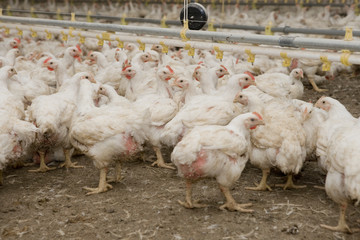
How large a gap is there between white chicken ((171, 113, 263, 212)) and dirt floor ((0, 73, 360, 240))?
41 cm

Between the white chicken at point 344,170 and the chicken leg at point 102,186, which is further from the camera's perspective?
the chicken leg at point 102,186

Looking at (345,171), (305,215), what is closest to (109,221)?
(305,215)

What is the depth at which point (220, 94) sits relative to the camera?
4.96 metres

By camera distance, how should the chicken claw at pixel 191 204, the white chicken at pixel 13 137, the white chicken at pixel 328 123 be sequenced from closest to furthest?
the chicken claw at pixel 191 204 → the white chicken at pixel 328 123 → the white chicken at pixel 13 137

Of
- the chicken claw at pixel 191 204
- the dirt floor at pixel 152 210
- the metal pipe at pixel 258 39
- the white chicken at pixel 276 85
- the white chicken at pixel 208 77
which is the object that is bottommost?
the dirt floor at pixel 152 210

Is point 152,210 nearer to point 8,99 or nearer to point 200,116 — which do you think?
point 200,116

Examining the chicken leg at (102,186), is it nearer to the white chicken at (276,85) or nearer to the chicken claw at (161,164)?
the chicken claw at (161,164)

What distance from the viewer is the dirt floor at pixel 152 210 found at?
359cm

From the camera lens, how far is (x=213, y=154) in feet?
11.9

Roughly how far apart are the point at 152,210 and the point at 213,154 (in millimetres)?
856

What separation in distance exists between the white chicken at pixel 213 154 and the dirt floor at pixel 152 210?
415 millimetres

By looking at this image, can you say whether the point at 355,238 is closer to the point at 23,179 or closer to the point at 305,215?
the point at 305,215

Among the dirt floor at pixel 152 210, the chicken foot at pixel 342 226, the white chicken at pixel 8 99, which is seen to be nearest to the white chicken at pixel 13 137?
the white chicken at pixel 8 99

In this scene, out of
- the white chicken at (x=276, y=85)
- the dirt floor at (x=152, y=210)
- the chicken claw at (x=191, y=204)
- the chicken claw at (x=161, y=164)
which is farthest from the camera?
the white chicken at (x=276, y=85)
